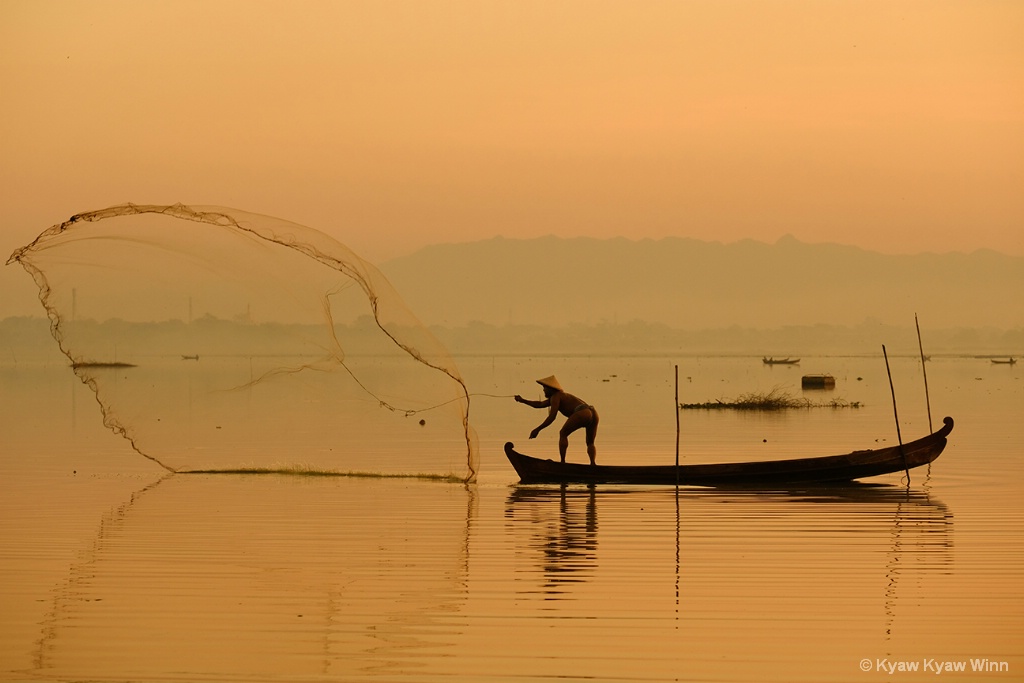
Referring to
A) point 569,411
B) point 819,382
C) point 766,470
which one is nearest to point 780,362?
point 819,382

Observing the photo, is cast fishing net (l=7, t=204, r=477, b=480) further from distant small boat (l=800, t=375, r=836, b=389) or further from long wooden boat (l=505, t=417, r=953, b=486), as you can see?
distant small boat (l=800, t=375, r=836, b=389)

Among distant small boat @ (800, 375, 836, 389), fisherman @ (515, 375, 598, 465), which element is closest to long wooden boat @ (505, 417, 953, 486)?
fisherman @ (515, 375, 598, 465)

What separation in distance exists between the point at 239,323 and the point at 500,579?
9.47 meters

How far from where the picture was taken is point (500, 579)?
13.6m

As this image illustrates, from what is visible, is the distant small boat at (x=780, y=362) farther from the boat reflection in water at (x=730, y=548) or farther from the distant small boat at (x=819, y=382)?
the boat reflection in water at (x=730, y=548)

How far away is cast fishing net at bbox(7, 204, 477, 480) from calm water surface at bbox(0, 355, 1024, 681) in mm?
1251

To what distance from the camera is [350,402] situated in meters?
22.1

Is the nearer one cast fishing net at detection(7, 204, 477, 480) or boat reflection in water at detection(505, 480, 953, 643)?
boat reflection in water at detection(505, 480, 953, 643)

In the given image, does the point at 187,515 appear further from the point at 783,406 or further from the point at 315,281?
the point at 783,406

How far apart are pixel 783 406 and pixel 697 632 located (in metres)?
38.5

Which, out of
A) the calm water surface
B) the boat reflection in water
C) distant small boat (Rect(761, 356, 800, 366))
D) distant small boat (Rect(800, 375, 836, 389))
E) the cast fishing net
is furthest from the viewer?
distant small boat (Rect(761, 356, 800, 366))

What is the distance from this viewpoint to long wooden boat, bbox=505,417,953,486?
21578 millimetres

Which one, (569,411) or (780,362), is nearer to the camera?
(569,411)

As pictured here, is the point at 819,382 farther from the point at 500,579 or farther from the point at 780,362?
the point at 780,362
